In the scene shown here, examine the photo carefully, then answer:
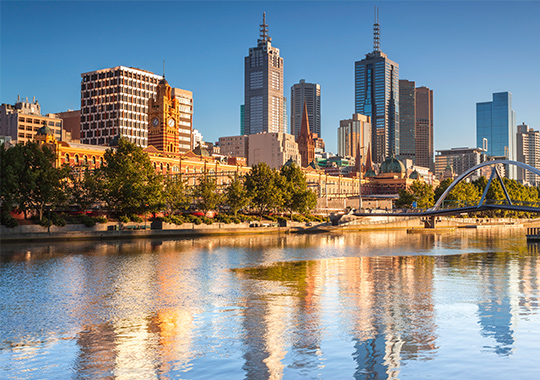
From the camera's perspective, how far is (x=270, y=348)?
24672mm

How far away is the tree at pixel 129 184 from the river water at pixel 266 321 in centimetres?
4419

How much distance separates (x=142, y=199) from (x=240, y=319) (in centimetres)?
7531

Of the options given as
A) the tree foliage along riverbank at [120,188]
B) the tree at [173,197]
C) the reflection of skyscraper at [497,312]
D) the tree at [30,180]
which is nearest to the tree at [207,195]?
the tree foliage along riverbank at [120,188]

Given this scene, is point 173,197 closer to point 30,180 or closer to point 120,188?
point 120,188

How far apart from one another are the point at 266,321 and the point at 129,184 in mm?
76540

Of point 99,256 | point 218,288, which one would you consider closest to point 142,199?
point 99,256

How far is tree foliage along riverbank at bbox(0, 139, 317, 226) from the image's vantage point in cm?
8556

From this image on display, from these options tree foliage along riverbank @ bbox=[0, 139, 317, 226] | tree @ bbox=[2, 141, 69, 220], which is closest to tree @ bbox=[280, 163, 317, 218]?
tree foliage along riverbank @ bbox=[0, 139, 317, 226]

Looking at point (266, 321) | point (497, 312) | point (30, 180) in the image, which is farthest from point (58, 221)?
point (497, 312)

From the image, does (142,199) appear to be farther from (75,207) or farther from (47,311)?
(47,311)

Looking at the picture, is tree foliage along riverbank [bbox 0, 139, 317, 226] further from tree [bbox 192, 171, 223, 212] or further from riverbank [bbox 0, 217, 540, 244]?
riverbank [bbox 0, 217, 540, 244]

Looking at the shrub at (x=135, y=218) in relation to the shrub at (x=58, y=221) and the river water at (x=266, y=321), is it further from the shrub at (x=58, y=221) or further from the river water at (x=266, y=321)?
the river water at (x=266, y=321)

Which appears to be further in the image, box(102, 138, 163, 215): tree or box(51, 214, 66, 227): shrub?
box(102, 138, 163, 215): tree

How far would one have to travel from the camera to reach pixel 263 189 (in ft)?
458
